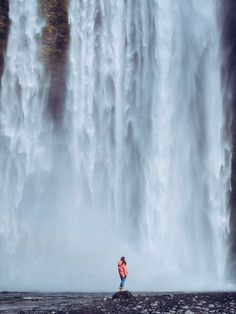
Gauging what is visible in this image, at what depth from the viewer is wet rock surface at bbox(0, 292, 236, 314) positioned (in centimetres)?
1457

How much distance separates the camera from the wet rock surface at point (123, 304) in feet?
47.8

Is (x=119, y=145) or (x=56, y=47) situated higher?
(x=56, y=47)

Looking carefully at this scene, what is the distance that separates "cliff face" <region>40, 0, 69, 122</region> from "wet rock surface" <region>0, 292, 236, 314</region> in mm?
13947

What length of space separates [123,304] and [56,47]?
18.6 m

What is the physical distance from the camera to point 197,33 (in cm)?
3020

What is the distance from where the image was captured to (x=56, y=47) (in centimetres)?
3023

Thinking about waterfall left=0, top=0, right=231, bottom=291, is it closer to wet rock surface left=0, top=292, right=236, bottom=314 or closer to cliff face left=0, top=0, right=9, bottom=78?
cliff face left=0, top=0, right=9, bottom=78

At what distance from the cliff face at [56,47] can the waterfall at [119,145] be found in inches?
17.3

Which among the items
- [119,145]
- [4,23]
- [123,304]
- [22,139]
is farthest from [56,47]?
[123,304]

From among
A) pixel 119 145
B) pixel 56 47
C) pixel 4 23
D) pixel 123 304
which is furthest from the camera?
pixel 56 47

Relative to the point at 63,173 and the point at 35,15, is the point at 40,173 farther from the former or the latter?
the point at 35,15

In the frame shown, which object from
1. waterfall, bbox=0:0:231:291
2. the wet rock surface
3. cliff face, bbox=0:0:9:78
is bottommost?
the wet rock surface

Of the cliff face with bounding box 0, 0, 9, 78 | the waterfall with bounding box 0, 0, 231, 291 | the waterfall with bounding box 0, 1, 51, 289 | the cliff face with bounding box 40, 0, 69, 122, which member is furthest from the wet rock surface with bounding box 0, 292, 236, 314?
the cliff face with bounding box 0, 0, 9, 78

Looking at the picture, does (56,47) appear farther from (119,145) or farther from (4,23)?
(119,145)
